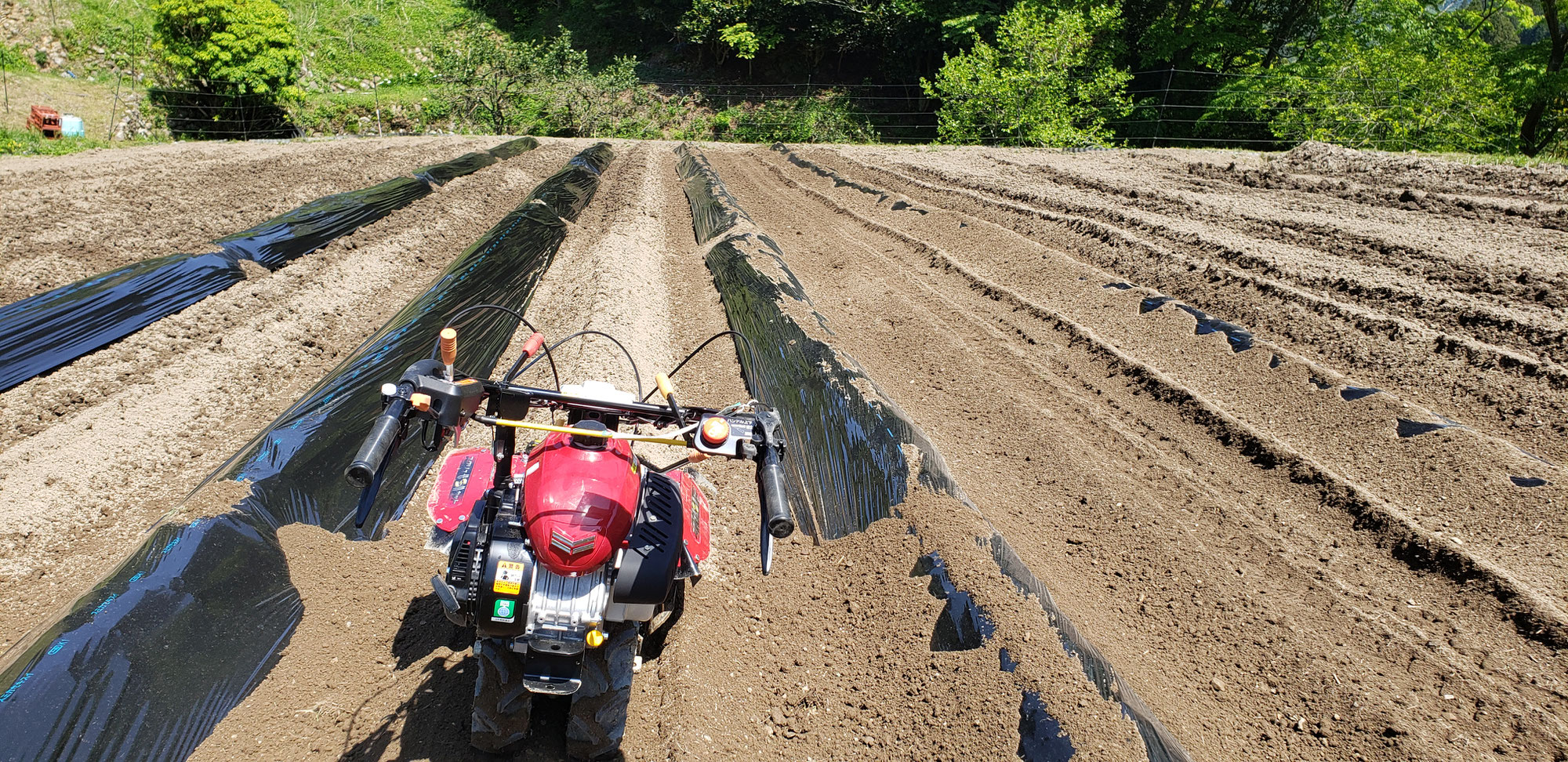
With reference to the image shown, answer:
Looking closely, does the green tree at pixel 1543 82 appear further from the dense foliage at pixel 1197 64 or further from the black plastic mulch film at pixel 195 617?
the black plastic mulch film at pixel 195 617

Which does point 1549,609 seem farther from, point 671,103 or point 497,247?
point 671,103

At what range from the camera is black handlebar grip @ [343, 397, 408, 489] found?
88.5 inches

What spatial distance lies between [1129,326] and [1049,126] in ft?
51.9

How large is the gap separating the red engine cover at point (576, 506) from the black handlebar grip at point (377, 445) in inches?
20.6

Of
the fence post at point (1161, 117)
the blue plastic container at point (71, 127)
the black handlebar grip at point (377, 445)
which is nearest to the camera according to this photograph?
the black handlebar grip at point (377, 445)

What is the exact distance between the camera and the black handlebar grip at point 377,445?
7.37 ft

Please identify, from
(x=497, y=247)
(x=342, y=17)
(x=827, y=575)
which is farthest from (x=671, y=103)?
(x=827, y=575)

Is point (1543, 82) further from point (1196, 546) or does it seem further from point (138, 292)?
point (138, 292)

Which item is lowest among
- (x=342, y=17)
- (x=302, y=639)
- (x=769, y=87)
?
(x=302, y=639)

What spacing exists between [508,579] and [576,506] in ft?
1.14

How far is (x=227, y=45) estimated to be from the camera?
19.5 m

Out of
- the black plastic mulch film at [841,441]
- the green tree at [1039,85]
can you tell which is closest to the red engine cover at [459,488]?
the black plastic mulch film at [841,441]

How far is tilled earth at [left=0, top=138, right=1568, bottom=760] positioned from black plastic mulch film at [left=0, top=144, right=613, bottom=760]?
0.52 feet

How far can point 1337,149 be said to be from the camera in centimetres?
1412
